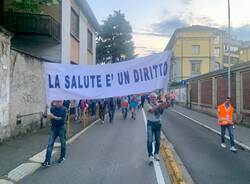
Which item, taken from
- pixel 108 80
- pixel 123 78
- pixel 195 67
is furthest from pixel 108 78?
pixel 195 67

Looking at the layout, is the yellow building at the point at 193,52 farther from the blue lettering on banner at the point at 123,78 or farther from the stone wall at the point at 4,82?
the blue lettering on banner at the point at 123,78

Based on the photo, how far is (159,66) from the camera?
9.52 meters

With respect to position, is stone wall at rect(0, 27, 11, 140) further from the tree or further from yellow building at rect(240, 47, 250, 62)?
yellow building at rect(240, 47, 250, 62)

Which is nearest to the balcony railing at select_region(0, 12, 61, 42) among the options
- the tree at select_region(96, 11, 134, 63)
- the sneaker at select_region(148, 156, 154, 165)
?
the sneaker at select_region(148, 156, 154, 165)

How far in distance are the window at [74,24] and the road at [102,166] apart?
13.0 m

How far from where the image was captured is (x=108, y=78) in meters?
10.3

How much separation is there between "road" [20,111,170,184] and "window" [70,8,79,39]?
12984 millimetres

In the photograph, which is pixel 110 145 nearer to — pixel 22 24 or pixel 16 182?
pixel 16 182

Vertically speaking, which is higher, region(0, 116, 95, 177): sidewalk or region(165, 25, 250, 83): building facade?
region(165, 25, 250, 83): building facade

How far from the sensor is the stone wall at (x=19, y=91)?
497 inches

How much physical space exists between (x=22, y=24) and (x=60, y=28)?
2.18 m

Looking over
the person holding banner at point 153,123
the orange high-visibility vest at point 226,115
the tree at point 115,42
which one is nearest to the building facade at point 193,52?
the tree at point 115,42

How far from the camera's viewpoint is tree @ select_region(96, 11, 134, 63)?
64.7 meters

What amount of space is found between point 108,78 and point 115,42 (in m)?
55.8
